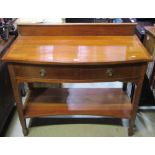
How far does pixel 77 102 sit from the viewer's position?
59.4 inches

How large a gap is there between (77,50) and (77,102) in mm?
485

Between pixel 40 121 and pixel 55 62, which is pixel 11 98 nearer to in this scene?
pixel 40 121

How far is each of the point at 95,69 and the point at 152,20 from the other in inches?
34.3

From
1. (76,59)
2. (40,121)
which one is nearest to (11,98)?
(40,121)

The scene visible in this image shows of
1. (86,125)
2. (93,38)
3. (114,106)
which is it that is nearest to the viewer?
(93,38)

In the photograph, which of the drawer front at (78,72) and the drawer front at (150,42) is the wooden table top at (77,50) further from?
the drawer front at (150,42)

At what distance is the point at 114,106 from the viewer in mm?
1482

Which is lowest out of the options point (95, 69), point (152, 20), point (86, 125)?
point (86, 125)

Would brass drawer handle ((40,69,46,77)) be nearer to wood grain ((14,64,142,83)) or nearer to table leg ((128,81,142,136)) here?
wood grain ((14,64,142,83))

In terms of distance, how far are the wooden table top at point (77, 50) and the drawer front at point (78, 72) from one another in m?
0.05

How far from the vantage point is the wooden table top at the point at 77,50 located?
3.49 ft

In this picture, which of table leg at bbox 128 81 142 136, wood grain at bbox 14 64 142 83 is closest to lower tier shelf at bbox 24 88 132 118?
table leg at bbox 128 81 142 136

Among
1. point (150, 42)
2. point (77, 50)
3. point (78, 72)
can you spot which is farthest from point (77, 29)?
point (150, 42)

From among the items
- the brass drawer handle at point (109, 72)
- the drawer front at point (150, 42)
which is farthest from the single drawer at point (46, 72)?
the drawer front at point (150, 42)
